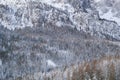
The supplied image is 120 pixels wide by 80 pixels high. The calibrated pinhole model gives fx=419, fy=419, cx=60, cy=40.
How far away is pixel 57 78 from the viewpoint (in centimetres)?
17262

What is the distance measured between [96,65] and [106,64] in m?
3.90

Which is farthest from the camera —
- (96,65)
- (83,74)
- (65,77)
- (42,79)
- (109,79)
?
(42,79)

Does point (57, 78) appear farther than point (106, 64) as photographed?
Yes

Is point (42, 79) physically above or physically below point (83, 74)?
below

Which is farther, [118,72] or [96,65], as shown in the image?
[96,65]

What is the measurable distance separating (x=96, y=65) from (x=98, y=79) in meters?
17.7

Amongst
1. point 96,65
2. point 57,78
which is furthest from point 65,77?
point 96,65

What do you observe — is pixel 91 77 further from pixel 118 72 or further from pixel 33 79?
pixel 33 79

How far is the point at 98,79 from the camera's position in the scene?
13338cm

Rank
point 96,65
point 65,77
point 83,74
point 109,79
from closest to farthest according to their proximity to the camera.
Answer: point 109,79
point 83,74
point 96,65
point 65,77

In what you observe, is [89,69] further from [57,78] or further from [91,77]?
[57,78]

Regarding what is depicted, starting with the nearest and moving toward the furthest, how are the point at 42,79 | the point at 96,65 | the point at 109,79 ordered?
the point at 109,79, the point at 96,65, the point at 42,79

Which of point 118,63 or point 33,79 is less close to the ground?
point 118,63

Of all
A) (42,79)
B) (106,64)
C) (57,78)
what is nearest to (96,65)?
(106,64)
